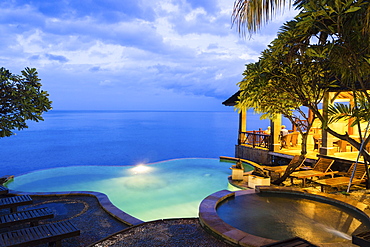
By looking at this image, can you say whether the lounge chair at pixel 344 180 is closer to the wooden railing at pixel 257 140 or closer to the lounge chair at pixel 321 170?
the lounge chair at pixel 321 170

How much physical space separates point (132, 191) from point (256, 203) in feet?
14.5

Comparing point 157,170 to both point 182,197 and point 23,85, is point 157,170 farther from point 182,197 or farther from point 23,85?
point 23,85

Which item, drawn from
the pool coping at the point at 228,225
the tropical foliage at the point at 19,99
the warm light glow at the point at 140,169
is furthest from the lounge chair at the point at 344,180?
the tropical foliage at the point at 19,99

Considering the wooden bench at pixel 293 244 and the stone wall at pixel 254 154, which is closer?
the wooden bench at pixel 293 244

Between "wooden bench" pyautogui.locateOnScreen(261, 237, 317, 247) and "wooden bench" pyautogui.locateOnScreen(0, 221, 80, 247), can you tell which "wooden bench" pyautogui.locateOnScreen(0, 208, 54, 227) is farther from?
"wooden bench" pyautogui.locateOnScreen(261, 237, 317, 247)

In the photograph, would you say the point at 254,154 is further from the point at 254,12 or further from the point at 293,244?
the point at 293,244

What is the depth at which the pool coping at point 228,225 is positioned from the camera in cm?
339

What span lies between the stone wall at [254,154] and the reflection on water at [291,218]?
6.09 m

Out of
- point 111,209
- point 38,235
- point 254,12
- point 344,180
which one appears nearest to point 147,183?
point 111,209

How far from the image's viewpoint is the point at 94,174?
35.7 feet

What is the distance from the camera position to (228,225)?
3869 millimetres

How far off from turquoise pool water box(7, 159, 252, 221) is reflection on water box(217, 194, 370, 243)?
1861 mm

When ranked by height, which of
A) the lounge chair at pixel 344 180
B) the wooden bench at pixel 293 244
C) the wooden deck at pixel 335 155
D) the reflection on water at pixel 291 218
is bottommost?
the reflection on water at pixel 291 218

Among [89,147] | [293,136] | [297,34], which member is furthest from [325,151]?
[89,147]
